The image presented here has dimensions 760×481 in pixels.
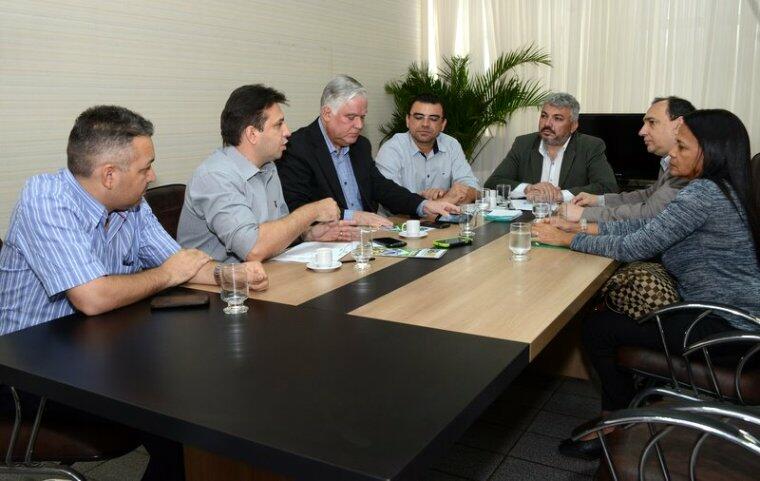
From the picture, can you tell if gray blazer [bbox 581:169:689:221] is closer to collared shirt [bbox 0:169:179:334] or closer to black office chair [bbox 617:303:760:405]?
black office chair [bbox 617:303:760:405]

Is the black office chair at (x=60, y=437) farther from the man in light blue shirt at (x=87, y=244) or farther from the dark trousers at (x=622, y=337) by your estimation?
the dark trousers at (x=622, y=337)

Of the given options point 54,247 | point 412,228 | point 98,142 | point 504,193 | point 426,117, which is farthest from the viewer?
point 426,117

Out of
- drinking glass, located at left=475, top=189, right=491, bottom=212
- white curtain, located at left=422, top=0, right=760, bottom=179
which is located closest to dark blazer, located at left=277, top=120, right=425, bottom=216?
drinking glass, located at left=475, top=189, right=491, bottom=212

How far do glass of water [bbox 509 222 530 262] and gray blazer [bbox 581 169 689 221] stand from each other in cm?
80

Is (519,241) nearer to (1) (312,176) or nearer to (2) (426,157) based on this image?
(1) (312,176)

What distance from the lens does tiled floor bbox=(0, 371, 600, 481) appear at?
8.00ft

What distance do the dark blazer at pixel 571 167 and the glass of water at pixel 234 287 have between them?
8.97 ft

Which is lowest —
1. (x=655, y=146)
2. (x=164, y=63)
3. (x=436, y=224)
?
(x=436, y=224)

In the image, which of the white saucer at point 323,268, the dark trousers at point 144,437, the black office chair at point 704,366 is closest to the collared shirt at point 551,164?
the black office chair at point 704,366

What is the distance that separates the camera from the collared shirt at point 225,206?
2.37 meters

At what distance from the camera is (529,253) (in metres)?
2.55

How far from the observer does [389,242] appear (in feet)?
8.91

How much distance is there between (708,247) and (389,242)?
47.3 inches

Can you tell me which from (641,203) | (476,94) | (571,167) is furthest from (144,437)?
(476,94)
